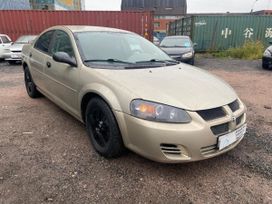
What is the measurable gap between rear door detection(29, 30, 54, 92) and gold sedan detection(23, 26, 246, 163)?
376mm

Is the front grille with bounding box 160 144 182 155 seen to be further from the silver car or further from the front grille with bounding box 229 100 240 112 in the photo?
the silver car

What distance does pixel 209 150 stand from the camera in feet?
→ 7.60

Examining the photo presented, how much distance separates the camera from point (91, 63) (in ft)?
9.78

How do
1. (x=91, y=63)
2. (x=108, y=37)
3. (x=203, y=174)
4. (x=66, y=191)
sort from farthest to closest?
1. (x=108, y=37)
2. (x=91, y=63)
3. (x=203, y=174)
4. (x=66, y=191)

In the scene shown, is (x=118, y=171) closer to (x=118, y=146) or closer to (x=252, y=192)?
(x=118, y=146)

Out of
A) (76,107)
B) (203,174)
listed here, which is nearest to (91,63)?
(76,107)

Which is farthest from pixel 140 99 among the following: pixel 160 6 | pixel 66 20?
pixel 160 6

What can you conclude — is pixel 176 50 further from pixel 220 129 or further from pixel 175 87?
pixel 220 129

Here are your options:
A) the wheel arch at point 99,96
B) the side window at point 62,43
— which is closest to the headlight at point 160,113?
the wheel arch at point 99,96

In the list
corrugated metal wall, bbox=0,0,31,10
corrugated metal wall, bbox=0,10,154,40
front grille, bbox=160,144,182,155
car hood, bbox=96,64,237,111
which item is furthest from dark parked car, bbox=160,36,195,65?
corrugated metal wall, bbox=0,0,31,10

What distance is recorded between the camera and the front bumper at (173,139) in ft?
7.14

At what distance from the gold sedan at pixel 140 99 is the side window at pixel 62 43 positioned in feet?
0.05

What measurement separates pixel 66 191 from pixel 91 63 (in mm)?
1520

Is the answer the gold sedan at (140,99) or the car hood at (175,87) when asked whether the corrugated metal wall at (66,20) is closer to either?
the gold sedan at (140,99)
